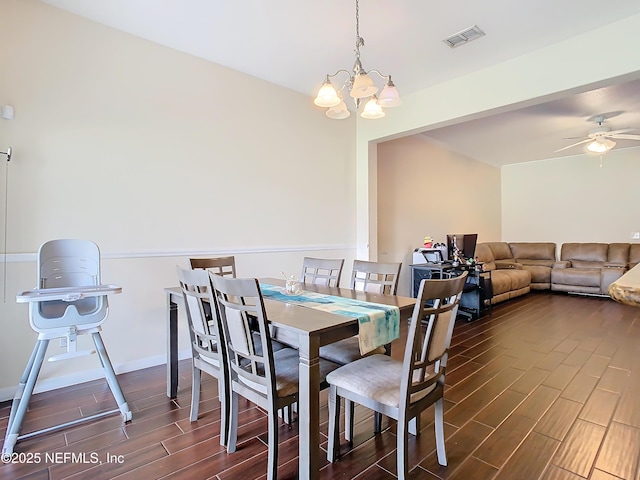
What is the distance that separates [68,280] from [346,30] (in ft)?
8.91

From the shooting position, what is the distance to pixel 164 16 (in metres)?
2.59

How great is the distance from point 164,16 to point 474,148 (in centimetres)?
551

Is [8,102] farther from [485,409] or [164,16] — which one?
[485,409]

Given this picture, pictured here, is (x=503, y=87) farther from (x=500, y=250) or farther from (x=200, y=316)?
(x=500, y=250)

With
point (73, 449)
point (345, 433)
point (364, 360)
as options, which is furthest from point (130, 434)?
point (364, 360)

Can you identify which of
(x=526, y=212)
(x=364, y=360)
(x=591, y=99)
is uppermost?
(x=591, y=99)

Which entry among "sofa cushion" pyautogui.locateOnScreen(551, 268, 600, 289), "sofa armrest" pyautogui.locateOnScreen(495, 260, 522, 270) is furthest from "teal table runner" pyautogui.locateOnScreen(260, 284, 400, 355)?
"sofa cushion" pyautogui.locateOnScreen(551, 268, 600, 289)

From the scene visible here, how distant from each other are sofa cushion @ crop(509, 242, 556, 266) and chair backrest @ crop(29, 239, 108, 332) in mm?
7564

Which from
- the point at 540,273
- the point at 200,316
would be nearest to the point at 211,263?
the point at 200,316

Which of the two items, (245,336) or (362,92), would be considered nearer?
(245,336)

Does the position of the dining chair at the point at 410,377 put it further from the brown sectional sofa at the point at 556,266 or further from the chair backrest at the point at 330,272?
the brown sectional sofa at the point at 556,266

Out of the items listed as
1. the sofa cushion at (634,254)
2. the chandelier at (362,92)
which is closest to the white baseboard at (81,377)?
the chandelier at (362,92)

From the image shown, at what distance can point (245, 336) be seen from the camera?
5.19ft

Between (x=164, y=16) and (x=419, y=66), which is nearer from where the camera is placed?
(x=164, y=16)
